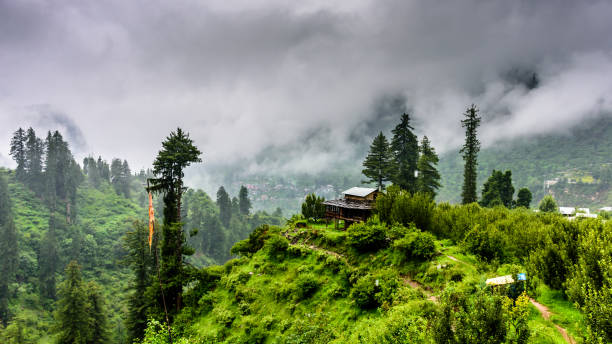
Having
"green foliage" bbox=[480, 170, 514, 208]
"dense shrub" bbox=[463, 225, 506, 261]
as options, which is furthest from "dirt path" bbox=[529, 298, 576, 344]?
"green foliage" bbox=[480, 170, 514, 208]

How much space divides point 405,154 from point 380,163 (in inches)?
204

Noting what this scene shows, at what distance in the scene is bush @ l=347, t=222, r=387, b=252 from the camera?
71.1 ft

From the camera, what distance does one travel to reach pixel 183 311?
83.3 feet

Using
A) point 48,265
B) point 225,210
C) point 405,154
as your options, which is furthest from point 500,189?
point 48,265

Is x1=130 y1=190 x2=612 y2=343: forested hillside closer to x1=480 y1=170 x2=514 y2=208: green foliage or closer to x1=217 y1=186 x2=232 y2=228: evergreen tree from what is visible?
x1=480 y1=170 x2=514 y2=208: green foliage

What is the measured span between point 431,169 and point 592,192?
17561cm

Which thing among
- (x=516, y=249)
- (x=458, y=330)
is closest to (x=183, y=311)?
(x=458, y=330)

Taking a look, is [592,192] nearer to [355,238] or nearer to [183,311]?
[355,238]

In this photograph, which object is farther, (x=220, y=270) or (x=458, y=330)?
(x=220, y=270)

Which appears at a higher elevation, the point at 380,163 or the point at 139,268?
the point at 380,163

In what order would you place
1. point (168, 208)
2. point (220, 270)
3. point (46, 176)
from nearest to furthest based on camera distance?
point (168, 208) → point (220, 270) → point (46, 176)

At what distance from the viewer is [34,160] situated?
114 metres

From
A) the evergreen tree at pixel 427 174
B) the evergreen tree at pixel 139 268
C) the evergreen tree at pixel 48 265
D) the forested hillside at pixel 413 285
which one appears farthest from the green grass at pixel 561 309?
the evergreen tree at pixel 48 265

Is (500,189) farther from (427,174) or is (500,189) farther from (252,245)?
(252,245)
